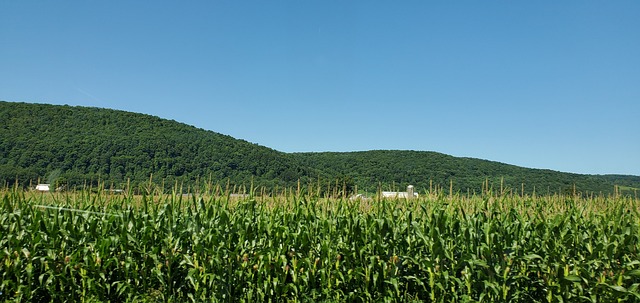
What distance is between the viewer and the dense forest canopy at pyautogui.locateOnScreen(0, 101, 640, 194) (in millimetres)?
46656

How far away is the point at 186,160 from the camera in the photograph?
181ft

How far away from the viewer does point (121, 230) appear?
20.1ft

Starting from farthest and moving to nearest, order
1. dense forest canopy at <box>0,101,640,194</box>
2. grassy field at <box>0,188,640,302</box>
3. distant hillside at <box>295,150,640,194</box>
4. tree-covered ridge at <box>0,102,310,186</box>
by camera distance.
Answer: distant hillside at <box>295,150,640,194</box> → dense forest canopy at <box>0,101,640,194</box> → tree-covered ridge at <box>0,102,310,186</box> → grassy field at <box>0,188,640,302</box>

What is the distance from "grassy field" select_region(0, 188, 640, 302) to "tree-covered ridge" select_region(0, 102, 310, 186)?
103 feet

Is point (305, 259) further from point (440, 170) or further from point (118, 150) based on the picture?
point (118, 150)

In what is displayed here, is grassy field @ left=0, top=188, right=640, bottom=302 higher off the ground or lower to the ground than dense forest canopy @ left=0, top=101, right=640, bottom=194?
lower

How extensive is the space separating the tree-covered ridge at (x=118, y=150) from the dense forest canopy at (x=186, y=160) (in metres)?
0.12

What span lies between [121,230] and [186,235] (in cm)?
98

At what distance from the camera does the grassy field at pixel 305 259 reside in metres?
5.54

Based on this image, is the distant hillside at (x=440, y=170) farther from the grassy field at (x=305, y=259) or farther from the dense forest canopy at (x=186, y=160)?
the grassy field at (x=305, y=259)

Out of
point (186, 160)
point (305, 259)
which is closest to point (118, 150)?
point (186, 160)

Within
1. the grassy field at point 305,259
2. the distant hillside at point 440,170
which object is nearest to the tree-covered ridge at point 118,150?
the distant hillside at point 440,170

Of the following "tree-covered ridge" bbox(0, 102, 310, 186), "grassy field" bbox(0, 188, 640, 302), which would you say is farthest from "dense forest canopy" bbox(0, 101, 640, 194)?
"grassy field" bbox(0, 188, 640, 302)

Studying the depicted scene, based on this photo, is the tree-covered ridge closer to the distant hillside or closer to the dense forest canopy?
the dense forest canopy
